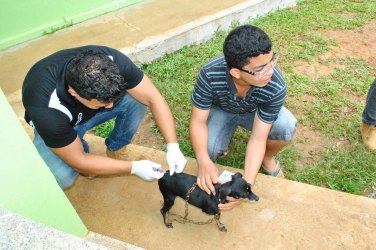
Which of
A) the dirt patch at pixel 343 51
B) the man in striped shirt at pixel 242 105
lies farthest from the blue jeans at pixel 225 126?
the dirt patch at pixel 343 51

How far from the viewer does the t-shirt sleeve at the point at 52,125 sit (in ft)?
7.42

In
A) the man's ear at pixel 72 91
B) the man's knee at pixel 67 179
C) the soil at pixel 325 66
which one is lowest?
the soil at pixel 325 66

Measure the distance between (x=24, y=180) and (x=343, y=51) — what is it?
4.34 m

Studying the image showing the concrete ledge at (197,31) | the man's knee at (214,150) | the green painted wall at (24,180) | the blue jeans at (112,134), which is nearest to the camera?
the green painted wall at (24,180)

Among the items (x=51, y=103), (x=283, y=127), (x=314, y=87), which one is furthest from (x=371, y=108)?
(x=51, y=103)

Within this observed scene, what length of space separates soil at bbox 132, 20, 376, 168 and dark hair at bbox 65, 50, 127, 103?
172 centimetres

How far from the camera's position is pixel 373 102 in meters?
3.29

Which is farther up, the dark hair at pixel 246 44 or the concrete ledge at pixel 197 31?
the dark hair at pixel 246 44

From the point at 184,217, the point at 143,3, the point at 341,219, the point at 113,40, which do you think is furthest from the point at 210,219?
the point at 143,3

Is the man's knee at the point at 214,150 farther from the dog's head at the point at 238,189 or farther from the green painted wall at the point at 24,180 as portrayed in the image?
the green painted wall at the point at 24,180

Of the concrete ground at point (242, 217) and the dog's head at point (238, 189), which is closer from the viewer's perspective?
the dog's head at point (238, 189)

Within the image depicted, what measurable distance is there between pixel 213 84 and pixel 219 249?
45.1 inches

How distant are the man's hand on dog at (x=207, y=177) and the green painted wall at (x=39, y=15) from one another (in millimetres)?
3631

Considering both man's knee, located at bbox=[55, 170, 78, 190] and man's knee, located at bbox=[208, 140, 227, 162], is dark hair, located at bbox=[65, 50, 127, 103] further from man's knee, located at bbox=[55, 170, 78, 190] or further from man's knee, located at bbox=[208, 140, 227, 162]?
man's knee, located at bbox=[208, 140, 227, 162]
